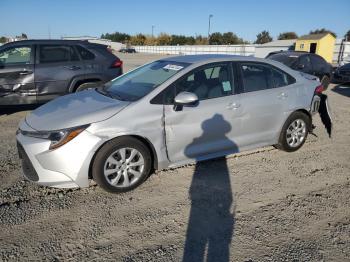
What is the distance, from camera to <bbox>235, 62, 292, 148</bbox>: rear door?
15.7 feet

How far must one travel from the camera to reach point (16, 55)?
24.1ft

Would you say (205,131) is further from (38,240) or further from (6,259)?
(6,259)

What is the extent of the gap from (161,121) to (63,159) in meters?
1.22

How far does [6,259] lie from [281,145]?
420 centimetres

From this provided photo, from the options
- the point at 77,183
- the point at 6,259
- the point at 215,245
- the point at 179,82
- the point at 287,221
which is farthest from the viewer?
the point at 179,82

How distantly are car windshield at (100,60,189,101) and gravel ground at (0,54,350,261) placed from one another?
1.18 meters

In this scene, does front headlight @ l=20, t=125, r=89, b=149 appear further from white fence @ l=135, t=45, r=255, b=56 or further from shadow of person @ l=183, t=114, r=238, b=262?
white fence @ l=135, t=45, r=255, b=56

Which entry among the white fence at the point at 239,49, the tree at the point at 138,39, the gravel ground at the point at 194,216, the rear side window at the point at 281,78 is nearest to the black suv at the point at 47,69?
the gravel ground at the point at 194,216

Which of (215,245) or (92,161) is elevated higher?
(92,161)

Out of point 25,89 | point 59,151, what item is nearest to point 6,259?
point 59,151

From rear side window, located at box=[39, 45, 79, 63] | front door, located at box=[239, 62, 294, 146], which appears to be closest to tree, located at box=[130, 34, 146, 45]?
rear side window, located at box=[39, 45, 79, 63]

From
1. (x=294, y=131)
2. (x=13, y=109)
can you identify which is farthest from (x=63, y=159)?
(x=13, y=109)

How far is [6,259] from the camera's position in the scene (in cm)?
282

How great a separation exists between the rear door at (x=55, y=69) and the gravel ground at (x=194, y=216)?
276 cm
